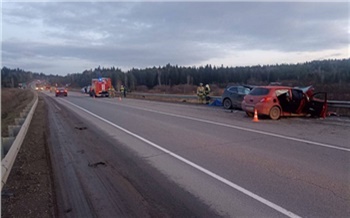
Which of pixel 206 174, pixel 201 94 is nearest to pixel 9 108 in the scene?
pixel 201 94

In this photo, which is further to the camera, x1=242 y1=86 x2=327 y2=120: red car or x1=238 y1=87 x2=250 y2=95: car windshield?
x1=238 y1=87 x2=250 y2=95: car windshield

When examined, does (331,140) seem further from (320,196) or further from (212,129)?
(320,196)

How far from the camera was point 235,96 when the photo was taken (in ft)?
74.1

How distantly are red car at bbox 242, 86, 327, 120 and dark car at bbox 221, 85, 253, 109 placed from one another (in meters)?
5.15

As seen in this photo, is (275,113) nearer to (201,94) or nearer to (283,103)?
(283,103)

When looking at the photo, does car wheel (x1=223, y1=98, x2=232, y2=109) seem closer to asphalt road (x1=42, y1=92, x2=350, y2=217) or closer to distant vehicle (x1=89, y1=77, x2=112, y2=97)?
asphalt road (x1=42, y1=92, x2=350, y2=217)

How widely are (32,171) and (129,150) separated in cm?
267

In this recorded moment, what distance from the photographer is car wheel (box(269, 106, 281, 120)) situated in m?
16.3

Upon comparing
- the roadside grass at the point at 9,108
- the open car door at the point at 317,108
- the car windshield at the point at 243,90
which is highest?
the car windshield at the point at 243,90

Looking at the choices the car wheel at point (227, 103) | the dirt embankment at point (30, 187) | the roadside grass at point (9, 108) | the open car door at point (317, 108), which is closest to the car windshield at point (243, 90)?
the car wheel at point (227, 103)

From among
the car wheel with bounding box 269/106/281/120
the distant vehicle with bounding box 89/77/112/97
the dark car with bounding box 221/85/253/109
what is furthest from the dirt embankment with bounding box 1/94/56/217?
the distant vehicle with bounding box 89/77/112/97

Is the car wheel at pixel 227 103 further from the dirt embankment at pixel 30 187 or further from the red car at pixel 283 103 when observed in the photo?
the dirt embankment at pixel 30 187

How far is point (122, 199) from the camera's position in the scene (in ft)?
18.1

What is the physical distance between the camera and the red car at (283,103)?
53.4 ft
